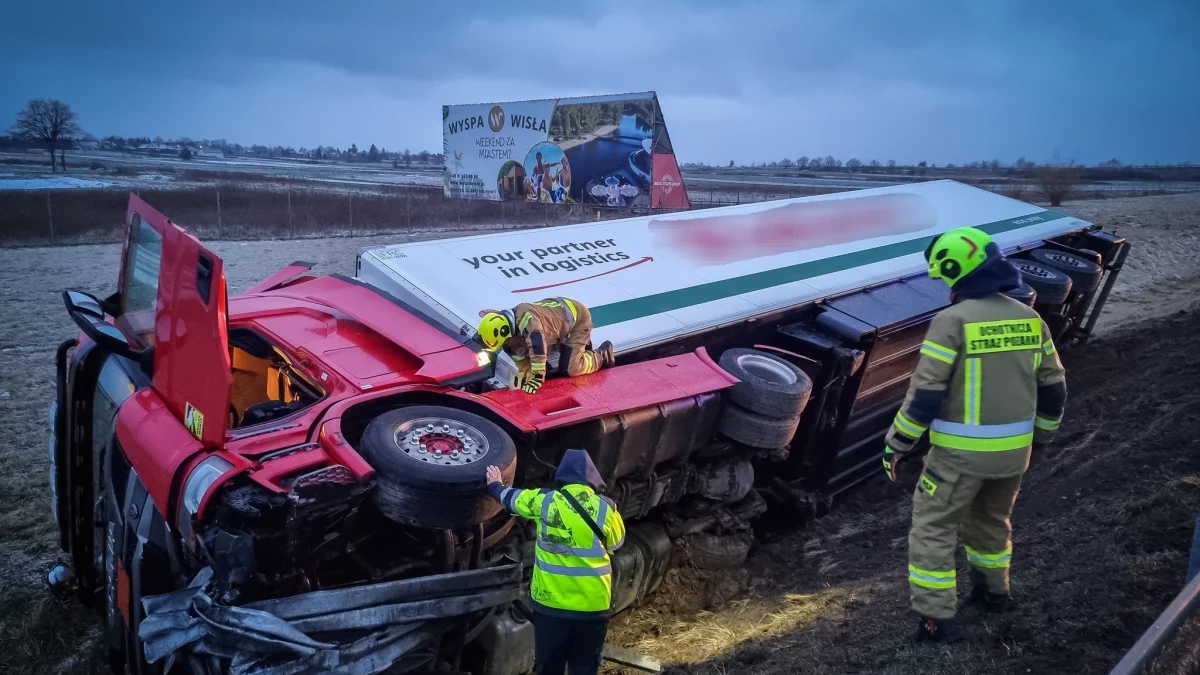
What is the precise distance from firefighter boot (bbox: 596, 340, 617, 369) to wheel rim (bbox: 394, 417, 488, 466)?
1.29 m

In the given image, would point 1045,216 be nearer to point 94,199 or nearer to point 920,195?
point 920,195

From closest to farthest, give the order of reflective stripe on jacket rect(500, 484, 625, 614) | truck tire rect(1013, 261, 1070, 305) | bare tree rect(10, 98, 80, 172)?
reflective stripe on jacket rect(500, 484, 625, 614) < truck tire rect(1013, 261, 1070, 305) < bare tree rect(10, 98, 80, 172)

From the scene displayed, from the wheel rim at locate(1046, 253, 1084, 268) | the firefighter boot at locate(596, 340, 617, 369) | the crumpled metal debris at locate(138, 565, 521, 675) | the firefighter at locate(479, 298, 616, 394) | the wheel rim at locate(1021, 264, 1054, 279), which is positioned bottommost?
the crumpled metal debris at locate(138, 565, 521, 675)

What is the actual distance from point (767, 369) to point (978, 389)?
5.88ft

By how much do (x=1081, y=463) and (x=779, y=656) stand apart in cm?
311

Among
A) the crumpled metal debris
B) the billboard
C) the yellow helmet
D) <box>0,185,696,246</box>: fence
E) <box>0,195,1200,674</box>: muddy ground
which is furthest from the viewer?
the billboard

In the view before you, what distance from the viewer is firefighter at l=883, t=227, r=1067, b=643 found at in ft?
10.5

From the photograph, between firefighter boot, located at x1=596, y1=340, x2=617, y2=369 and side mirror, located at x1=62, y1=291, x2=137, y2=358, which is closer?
side mirror, located at x1=62, y1=291, x2=137, y2=358

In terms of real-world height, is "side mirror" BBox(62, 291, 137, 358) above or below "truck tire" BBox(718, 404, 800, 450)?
above

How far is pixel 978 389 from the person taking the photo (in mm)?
3201

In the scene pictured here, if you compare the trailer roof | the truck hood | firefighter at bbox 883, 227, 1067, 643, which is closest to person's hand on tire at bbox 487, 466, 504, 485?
the truck hood

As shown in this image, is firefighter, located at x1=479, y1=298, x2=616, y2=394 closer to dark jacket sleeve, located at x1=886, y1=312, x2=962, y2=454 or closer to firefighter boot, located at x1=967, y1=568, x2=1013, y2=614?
dark jacket sleeve, located at x1=886, y1=312, x2=962, y2=454

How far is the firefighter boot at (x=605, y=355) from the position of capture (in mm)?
4594

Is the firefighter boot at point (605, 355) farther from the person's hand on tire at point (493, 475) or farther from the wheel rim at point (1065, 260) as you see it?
the wheel rim at point (1065, 260)
